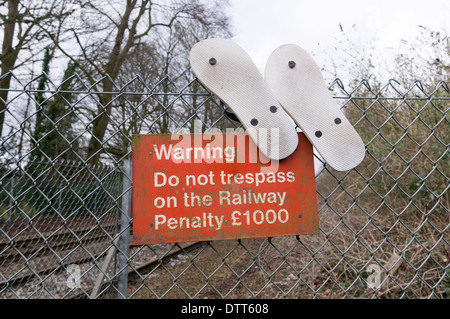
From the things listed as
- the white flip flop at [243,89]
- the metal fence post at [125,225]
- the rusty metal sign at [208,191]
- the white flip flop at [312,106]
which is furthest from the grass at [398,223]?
the white flip flop at [243,89]

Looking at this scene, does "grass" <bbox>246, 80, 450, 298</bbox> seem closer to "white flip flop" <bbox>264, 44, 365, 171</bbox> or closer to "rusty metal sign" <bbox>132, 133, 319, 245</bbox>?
"white flip flop" <bbox>264, 44, 365, 171</bbox>

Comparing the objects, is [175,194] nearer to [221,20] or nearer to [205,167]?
→ [205,167]

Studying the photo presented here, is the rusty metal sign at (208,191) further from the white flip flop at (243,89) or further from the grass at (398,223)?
the grass at (398,223)

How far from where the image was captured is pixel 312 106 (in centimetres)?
168

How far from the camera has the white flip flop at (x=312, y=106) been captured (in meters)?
1.67

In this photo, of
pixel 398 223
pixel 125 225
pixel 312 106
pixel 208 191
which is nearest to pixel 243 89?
pixel 312 106

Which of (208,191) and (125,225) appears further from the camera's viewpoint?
(125,225)

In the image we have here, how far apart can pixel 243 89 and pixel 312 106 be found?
0.38 m

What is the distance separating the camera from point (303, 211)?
1691mm

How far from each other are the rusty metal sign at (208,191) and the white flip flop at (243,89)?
0.10m

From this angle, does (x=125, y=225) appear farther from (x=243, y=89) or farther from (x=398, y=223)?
(x=398, y=223)
